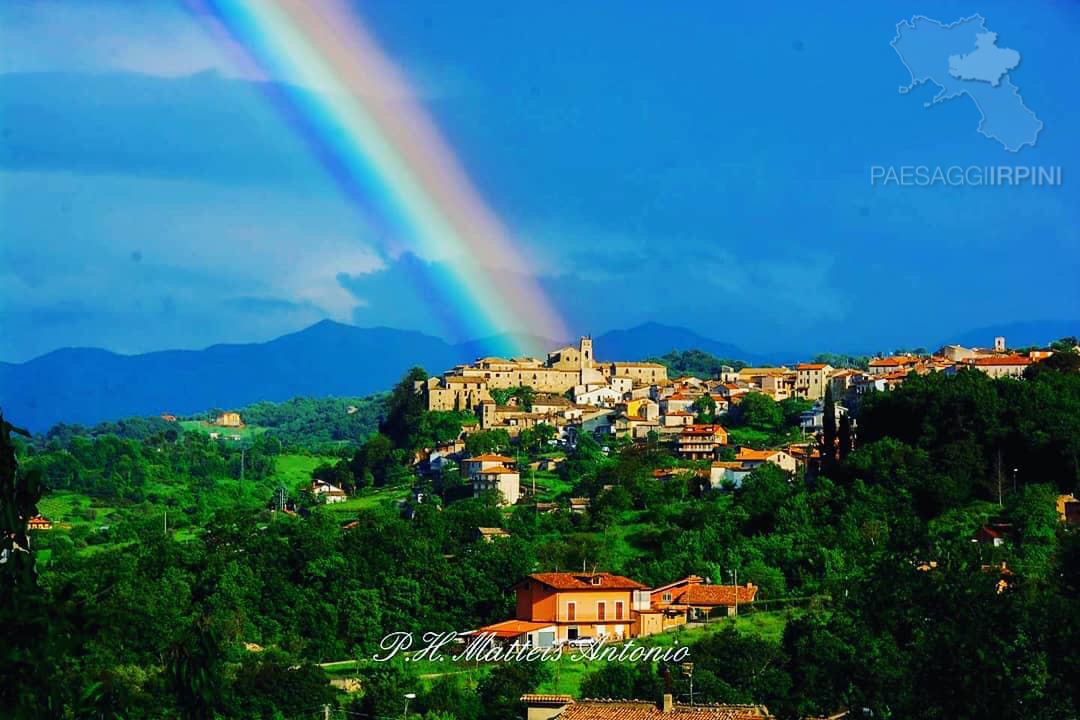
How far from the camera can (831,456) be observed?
143ft

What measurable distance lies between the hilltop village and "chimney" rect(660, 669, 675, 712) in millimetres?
29634

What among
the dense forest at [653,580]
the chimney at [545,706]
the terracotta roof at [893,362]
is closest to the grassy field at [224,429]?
the terracotta roof at [893,362]

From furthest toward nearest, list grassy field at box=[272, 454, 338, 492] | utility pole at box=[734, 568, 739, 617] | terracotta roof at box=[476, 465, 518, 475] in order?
grassy field at box=[272, 454, 338, 492] → terracotta roof at box=[476, 465, 518, 475] → utility pole at box=[734, 568, 739, 617]

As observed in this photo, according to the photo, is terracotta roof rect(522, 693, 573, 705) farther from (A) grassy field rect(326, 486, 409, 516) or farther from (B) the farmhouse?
(A) grassy field rect(326, 486, 409, 516)

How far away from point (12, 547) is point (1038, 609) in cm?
935

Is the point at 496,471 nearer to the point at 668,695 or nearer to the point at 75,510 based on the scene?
the point at 75,510

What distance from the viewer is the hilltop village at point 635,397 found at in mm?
56875

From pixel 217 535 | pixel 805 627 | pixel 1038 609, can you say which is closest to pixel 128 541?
pixel 217 535

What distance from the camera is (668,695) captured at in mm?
19312

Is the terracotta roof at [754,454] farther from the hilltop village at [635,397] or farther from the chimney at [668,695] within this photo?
the chimney at [668,695]

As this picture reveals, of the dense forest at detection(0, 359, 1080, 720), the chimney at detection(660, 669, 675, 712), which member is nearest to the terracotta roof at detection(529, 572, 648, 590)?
the dense forest at detection(0, 359, 1080, 720)

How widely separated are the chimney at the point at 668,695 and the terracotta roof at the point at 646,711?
2.2 inches

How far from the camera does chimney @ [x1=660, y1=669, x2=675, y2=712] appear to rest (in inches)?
754

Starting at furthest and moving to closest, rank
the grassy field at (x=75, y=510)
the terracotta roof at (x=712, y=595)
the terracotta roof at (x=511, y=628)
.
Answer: the grassy field at (x=75, y=510) < the terracotta roof at (x=712, y=595) < the terracotta roof at (x=511, y=628)
